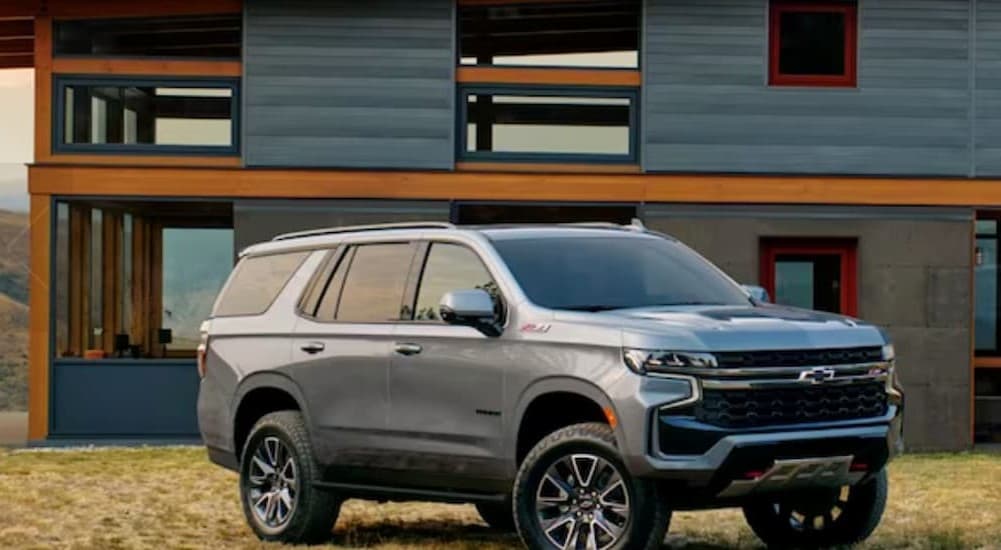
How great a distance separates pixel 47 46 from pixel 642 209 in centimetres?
709

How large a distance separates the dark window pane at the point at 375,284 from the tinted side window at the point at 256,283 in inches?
27.3

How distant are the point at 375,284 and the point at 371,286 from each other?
4cm

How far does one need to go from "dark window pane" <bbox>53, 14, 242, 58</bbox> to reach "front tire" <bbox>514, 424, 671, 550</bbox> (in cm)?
1315

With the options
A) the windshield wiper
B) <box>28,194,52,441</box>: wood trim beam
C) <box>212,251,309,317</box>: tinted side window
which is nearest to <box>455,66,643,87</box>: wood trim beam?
<box>28,194,52,441</box>: wood trim beam

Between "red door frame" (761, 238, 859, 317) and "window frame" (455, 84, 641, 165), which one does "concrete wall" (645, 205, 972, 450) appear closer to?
"red door frame" (761, 238, 859, 317)

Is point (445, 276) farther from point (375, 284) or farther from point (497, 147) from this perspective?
point (497, 147)

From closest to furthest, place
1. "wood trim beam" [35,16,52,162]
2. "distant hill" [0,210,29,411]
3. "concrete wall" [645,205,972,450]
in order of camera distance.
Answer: "wood trim beam" [35,16,52,162] → "concrete wall" [645,205,972,450] → "distant hill" [0,210,29,411]

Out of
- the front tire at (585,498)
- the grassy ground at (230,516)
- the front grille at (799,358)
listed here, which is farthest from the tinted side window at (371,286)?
the front grille at (799,358)

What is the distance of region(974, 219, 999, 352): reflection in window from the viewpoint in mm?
24469

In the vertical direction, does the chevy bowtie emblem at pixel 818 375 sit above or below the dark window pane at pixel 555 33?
below

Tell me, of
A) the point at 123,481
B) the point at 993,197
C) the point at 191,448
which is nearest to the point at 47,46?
the point at 191,448

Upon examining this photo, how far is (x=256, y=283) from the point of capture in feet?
42.1

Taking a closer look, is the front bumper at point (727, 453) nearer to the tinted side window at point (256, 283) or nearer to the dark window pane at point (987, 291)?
the tinted side window at point (256, 283)

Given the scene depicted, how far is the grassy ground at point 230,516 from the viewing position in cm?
1210
